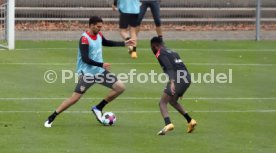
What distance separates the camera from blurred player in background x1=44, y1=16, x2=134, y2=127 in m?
16.2

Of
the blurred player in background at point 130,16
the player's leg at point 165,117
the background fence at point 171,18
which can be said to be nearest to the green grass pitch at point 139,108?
the player's leg at point 165,117

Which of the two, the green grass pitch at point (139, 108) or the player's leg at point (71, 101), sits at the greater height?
the player's leg at point (71, 101)

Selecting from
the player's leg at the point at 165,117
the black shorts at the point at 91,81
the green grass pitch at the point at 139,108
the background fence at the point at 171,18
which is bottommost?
the background fence at the point at 171,18

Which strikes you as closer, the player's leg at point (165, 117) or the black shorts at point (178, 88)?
the player's leg at point (165, 117)

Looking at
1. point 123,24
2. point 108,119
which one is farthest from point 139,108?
point 123,24

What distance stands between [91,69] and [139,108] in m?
2.13

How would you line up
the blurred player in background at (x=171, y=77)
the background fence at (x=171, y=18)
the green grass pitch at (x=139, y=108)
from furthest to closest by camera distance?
1. the background fence at (x=171, y=18)
2. the blurred player in background at (x=171, y=77)
3. the green grass pitch at (x=139, y=108)

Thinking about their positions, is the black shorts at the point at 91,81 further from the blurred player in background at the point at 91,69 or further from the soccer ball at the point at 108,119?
the soccer ball at the point at 108,119

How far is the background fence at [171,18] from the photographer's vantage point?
31250 mm

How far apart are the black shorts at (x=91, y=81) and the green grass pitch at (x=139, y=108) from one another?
593 mm

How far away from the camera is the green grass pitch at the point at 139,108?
1472cm

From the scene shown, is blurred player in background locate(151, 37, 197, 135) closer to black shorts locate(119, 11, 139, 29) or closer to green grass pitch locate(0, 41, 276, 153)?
green grass pitch locate(0, 41, 276, 153)

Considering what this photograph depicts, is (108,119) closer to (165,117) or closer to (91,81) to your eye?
(91,81)

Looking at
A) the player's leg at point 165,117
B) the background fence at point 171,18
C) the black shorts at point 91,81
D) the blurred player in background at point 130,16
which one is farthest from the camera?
the background fence at point 171,18
